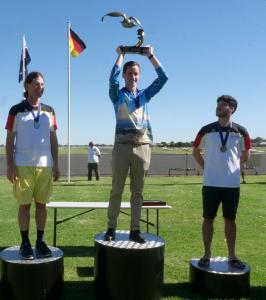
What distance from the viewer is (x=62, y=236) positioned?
7.62m

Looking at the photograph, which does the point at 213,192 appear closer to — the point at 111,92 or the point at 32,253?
the point at 111,92

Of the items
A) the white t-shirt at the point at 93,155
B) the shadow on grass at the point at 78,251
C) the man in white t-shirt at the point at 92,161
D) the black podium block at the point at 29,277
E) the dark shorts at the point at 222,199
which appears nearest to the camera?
the black podium block at the point at 29,277

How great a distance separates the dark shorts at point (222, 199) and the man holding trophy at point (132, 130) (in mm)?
733

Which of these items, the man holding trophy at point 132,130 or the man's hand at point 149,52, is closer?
the man holding trophy at point 132,130

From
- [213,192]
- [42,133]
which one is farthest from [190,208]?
[42,133]

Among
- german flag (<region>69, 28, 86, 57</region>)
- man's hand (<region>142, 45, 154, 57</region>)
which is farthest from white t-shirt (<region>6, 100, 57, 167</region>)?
german flag (<region>69, 28, 86, 57</region>)

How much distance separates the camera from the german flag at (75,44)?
66.0ft

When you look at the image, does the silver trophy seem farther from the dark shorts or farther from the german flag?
the german flag

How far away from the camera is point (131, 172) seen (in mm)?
4566

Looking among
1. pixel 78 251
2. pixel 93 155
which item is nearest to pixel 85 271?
pixel 78 251

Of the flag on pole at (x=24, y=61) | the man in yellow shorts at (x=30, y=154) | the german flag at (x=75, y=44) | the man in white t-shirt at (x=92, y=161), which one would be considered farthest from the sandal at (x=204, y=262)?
the german flag at (x=75, y=44)

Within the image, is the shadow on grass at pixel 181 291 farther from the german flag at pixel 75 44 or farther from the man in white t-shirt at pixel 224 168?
the german flag at pixel 75 44

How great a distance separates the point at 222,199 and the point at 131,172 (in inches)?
40.5

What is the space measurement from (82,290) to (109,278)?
2.19 ft
